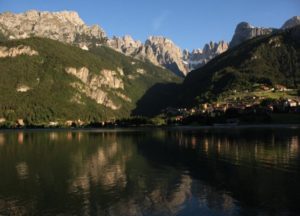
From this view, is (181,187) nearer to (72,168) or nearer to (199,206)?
(199,206)

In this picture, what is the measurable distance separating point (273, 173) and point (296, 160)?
60.7ft

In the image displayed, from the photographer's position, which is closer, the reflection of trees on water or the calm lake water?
the calm lake water

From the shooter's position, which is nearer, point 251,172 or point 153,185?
point 153,185

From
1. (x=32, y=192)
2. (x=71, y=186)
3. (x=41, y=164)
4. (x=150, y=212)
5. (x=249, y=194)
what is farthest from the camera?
(x=41, y=164)

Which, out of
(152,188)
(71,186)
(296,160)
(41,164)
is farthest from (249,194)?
(41,164)

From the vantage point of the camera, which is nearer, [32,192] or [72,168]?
[32,192]

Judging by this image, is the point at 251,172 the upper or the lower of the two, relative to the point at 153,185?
upper

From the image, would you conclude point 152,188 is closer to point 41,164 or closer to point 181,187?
point 181,187

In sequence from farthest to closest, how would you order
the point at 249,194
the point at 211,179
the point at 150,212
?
the point at 211,179 → the point at 249,194 → the point at 150,212

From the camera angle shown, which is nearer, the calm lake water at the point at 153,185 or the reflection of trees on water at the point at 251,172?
the calm lake water at the point at 153,185

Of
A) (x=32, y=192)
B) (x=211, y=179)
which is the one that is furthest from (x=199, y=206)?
(x=32, y=192)

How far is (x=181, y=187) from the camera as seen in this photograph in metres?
60.9

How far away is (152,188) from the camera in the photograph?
6059cm

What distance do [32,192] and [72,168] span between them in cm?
2362
